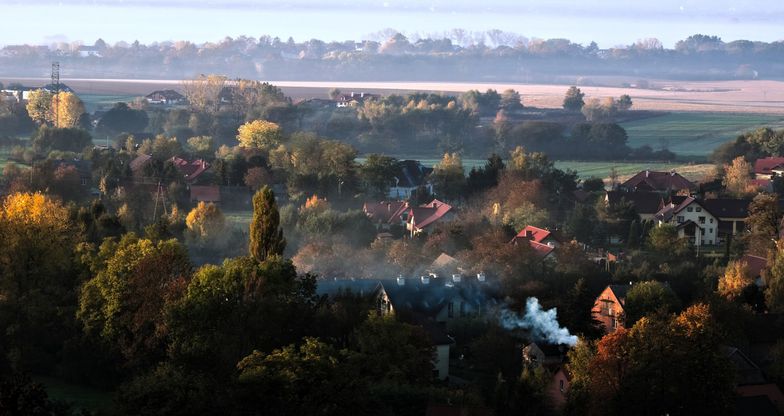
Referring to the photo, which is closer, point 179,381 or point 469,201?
point 179,381

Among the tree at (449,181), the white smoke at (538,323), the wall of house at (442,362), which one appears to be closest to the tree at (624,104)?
the tree at (449,181)

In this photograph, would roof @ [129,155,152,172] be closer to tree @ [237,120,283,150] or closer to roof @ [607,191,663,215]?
tree @ [237,120,283,150]

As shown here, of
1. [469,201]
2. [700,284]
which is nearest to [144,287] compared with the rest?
[700,284]

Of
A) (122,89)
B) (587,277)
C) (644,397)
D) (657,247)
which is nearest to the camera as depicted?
(644,397)

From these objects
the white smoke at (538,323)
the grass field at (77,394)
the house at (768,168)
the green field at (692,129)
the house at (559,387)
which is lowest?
the grass field at (77,394)

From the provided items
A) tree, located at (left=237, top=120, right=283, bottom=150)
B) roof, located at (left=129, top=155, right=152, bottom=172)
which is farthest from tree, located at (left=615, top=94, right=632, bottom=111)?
roof, located at (left=129, top=155, right=152, bottom=172)

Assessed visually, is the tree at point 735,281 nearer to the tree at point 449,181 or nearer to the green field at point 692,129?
the tree at point 449,181

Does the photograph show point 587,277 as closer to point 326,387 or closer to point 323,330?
point 323,330

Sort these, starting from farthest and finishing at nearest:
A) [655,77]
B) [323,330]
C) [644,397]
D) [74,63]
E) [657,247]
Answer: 1. [655,77]
2. [74,63]
3. [657,247]
4. [323,330]
5. [644,397]
